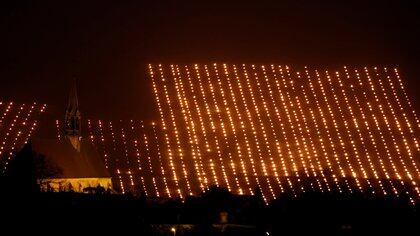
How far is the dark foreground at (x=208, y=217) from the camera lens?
1272 centimetres

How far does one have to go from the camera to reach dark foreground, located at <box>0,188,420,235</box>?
12.7 metres

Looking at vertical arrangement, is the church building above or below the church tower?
below

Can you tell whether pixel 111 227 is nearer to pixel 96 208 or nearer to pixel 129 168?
pixel 96 208

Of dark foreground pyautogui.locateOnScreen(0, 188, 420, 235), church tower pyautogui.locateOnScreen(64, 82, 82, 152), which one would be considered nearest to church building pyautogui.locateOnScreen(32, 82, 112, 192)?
church tower pyautogui.locateOnScreen(64, 82, 82, 152)

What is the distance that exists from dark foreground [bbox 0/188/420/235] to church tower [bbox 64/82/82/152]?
1605 centimetres

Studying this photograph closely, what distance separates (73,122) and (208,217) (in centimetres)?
1806

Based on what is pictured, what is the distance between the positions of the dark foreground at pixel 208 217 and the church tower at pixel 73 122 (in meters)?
16.1

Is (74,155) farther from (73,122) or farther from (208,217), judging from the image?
(208,217)

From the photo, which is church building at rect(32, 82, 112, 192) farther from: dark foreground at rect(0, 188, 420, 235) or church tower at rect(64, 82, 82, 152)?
dark foreground at rect(0, 188, 420, 235)

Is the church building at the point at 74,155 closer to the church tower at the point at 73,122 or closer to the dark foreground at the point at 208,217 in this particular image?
the church tower at the point at 73,122

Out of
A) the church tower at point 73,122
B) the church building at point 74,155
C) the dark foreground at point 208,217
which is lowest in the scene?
the dark foreground at point 208,217

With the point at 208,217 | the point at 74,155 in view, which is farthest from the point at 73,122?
the point at 208,217

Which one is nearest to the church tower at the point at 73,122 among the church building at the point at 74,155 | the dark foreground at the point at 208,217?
the church building at the point at 74,155

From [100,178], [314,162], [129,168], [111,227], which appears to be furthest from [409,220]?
[100,178]
